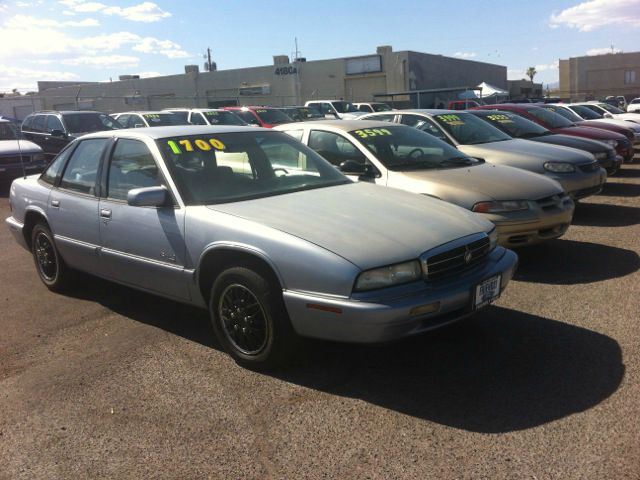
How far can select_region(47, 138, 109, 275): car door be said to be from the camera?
4883 mm

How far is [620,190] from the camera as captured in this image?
1042 centimetres

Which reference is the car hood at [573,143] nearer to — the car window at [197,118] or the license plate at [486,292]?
the license plate at [486,292]

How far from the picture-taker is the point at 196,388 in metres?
3.68

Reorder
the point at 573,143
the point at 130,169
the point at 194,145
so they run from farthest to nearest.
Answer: the point at 573,143, the point at 130,169, the point at 194,145

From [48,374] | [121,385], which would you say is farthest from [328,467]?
[48,374]

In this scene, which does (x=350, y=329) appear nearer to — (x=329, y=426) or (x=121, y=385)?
(x=329, y=426)

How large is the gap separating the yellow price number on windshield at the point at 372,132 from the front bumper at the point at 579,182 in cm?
249

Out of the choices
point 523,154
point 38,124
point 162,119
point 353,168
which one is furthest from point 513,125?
point 38,124

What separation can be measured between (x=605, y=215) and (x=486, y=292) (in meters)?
5.47

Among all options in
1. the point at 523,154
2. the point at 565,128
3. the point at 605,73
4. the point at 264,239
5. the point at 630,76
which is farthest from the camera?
the point at 605,73

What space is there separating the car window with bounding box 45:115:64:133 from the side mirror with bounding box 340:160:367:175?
36.9 feet

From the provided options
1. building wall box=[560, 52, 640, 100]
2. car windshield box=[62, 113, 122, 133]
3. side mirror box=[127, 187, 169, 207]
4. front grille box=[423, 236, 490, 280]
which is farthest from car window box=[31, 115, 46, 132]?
building wall box=[560, 52, 640, 100]

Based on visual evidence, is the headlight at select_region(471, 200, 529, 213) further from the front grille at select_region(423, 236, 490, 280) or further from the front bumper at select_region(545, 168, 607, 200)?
the front bumper at select_region(545, 168, 607, 200)

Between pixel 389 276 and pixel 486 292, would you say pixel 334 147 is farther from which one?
pixel 389 276
